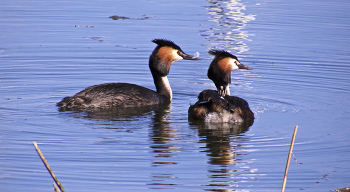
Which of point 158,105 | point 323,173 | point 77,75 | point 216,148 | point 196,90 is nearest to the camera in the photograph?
point 323,173

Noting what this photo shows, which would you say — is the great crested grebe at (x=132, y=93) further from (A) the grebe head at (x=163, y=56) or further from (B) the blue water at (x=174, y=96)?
(B) the blue water at (x=174, y=96)

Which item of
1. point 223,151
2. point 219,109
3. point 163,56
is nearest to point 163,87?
point 163,56

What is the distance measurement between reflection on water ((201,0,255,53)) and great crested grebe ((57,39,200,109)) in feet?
11.5

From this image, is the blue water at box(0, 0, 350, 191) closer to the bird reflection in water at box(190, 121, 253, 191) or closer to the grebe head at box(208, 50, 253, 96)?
the bird reflection in water at box(190, 121, 253, 191)

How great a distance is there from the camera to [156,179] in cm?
550

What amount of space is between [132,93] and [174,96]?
4.07ft

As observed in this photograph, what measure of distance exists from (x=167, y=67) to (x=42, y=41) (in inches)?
197

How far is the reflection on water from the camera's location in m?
13.4

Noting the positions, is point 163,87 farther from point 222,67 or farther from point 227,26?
point 227,26

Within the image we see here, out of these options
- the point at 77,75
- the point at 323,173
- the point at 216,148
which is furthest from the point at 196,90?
the point at 323,173

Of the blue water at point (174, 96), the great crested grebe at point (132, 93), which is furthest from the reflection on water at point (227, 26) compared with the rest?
the great crested grebe at point (132, 93)

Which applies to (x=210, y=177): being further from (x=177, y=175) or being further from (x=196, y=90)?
(x=196, y=90)

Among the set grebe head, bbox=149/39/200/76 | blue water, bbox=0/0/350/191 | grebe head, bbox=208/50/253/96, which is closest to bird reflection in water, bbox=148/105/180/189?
blue water, bbox=0/0/350/191

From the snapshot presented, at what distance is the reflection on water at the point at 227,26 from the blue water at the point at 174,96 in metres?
0.04
